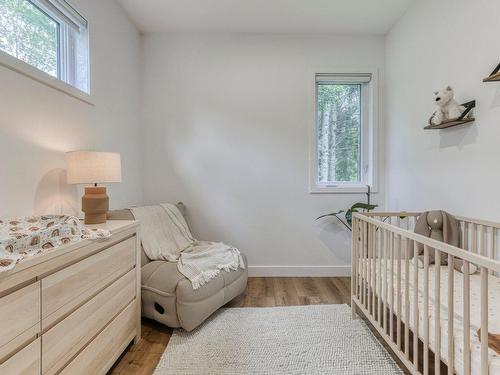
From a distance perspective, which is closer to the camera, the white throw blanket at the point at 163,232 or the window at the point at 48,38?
the window at the point at 48,38

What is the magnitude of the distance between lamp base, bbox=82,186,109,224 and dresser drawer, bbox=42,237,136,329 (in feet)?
0.72

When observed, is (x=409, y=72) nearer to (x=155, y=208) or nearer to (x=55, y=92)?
(x=155, y=208)

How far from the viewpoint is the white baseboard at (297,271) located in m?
2.78

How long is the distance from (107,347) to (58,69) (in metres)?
1.71

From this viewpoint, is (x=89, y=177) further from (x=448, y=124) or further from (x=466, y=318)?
(x=448, y=124)

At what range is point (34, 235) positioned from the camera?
3.16 ft

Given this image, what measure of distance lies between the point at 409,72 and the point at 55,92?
274 cm

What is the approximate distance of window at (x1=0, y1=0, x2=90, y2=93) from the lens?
4.53ft

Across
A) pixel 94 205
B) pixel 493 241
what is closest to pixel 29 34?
pixel 94 205

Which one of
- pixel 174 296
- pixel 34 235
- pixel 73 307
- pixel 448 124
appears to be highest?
pixel 448 124

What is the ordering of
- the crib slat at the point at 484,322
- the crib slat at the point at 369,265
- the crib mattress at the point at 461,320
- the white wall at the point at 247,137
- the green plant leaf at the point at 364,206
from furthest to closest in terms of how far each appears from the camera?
1. the white wall at the point at 247,137
2. the green plant leaf at the point at 364,206
3. the crib slat at the point at 369,265
4. the crib mattress at the point at 461,320
5. the crib slat at the point at 484,322

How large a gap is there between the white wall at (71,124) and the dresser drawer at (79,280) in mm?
512

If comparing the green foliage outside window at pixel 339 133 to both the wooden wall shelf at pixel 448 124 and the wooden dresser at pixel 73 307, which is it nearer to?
the wooden wall shelf at pixel 448 124

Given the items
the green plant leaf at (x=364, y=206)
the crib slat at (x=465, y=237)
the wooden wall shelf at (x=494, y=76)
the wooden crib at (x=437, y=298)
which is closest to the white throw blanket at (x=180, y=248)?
the wooden crib at (x=437, y=298)
